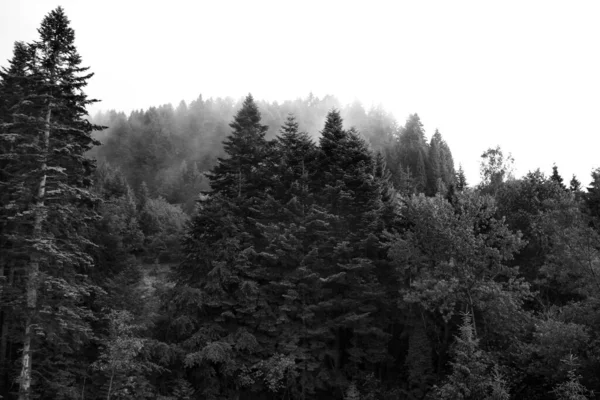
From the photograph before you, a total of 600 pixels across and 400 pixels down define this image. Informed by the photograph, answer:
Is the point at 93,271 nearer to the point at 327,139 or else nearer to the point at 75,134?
the point at 75,134

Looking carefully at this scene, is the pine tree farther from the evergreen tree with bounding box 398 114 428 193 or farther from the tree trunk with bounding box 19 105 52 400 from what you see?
the evergreen tree with bounding box 398 114 428 193

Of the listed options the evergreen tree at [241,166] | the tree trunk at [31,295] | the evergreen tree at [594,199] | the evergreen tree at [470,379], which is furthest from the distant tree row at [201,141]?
the tree trunk at [31,295]

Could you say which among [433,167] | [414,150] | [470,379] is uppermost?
[414,150]

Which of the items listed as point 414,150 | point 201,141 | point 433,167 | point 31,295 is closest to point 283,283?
point 31,295

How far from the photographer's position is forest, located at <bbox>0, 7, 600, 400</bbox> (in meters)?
21.9

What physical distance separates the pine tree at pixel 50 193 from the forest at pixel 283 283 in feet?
0.33

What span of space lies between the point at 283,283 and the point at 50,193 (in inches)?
595

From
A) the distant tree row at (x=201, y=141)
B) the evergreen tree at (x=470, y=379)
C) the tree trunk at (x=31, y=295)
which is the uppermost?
the distant tree row at (x=201, y=141)

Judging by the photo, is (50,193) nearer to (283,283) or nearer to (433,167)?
(283,283)

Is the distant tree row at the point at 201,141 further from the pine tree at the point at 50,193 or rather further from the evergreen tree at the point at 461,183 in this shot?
the pine tree at the point at 50,193

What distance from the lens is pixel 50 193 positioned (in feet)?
72.0

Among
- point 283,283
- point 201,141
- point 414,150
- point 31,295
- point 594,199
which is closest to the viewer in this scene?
point 31,295

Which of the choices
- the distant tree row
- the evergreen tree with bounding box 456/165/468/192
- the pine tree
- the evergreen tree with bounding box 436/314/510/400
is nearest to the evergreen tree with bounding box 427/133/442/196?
the distant tree row

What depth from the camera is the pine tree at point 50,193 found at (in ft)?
68.3
